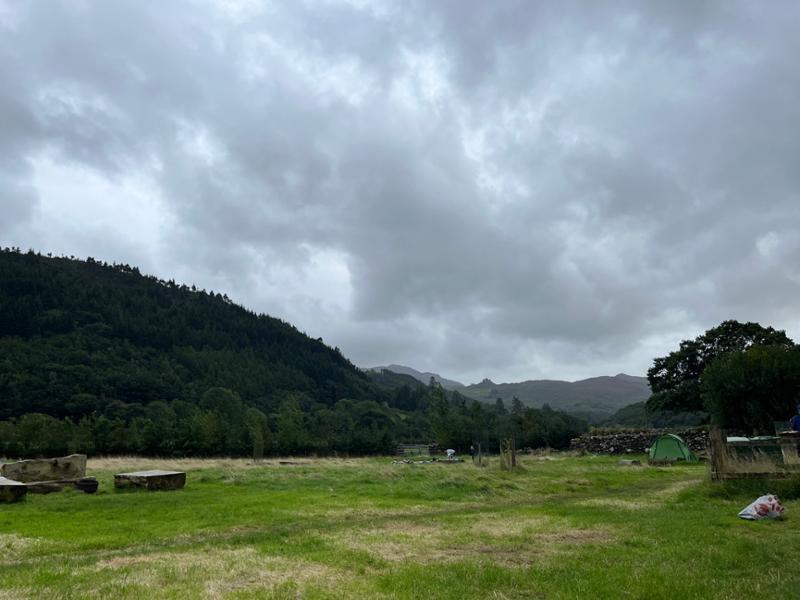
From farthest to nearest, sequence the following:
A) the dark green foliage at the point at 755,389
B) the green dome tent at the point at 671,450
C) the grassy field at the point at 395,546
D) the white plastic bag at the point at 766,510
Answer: the green dome tent at the point at 671,450 → the dark green foliage at the point at 755,389 → the white plastic bag at the point at 766,510 → the grassy field at the point at 395,546

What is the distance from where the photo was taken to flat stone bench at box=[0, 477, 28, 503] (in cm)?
2180

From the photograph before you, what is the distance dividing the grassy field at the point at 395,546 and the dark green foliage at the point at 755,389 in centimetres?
3061

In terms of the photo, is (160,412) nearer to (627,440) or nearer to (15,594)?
(627,440)

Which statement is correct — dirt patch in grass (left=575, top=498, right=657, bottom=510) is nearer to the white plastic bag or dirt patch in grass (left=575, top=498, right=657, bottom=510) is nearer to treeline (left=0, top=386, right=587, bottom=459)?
the white plastic bag


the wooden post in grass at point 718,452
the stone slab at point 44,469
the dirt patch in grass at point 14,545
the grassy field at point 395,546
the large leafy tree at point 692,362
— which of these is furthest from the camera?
the large leafy tree at point 692,362

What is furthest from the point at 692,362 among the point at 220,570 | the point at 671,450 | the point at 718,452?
the point at 220,570

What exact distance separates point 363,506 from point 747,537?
41.0 ft

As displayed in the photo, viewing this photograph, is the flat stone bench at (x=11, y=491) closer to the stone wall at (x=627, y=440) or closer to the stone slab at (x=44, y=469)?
the stone slab at (x=44, y=469)

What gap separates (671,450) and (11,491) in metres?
49.5

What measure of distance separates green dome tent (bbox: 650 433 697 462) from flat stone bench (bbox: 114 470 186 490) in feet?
130

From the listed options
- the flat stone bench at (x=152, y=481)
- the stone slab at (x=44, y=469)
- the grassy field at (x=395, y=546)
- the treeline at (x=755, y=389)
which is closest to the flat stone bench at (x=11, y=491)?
the grassy field at (x=395, y=546)

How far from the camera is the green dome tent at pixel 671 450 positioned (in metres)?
51.0

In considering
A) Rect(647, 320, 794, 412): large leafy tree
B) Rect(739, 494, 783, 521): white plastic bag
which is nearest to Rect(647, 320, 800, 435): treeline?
Rect(647, 320, 794, 412): large leafy tree

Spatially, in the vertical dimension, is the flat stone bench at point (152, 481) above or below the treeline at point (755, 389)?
below
